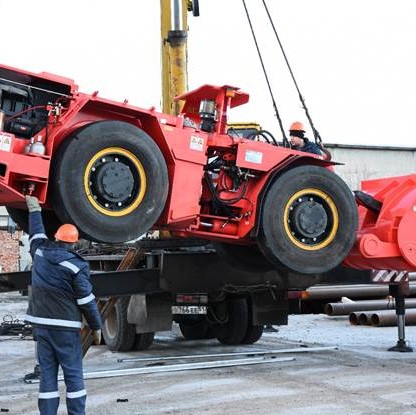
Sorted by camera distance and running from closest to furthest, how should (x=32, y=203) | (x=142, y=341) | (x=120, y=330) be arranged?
(x=32, y=203) < (x=120, y=330) < (x=142, y=341)

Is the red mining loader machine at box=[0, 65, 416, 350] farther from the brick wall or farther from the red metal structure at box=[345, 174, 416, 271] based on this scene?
the brick wall

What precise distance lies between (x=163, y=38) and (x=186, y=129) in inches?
Result: 155

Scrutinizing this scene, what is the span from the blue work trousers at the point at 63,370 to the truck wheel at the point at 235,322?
5.52 meters

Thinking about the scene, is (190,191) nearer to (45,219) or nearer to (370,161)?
(45,219)

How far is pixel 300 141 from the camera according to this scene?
7.09m

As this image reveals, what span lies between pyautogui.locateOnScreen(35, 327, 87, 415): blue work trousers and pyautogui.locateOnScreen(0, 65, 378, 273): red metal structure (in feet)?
2.54

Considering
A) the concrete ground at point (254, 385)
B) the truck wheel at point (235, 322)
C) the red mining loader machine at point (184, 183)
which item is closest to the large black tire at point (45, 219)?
the red mining loader machine at point (184, 183)

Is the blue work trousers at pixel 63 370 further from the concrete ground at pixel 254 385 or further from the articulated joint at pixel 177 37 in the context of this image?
the articulated joint at pixel 177 37

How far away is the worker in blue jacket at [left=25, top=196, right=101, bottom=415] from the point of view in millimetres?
5117

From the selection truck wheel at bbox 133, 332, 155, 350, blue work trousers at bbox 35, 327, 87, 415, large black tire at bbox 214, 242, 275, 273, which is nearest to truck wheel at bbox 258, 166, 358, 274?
large black tire at bbox 214, 242, 275, 273

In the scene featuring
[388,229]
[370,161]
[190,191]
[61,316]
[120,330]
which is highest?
[370,161]

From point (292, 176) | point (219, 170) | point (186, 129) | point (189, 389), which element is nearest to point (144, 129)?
point (186, 129)

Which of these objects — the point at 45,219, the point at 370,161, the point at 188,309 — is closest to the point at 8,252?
the point at 370,161

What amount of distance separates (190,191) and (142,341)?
457cm
